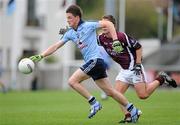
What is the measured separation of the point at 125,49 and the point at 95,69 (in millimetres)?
1090

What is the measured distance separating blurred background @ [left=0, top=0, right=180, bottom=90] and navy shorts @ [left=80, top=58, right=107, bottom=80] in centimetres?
2797

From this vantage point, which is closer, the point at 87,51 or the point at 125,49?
the point at 87,51

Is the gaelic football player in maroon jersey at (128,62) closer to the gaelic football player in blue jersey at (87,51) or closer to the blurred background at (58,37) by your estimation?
the gaelic football player in blue jersey at (87,51)

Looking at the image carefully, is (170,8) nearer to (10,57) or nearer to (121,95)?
(10,57)

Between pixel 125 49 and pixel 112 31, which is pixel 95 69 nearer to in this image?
pixel 112 31

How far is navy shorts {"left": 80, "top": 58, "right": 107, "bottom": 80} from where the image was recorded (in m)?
14.1

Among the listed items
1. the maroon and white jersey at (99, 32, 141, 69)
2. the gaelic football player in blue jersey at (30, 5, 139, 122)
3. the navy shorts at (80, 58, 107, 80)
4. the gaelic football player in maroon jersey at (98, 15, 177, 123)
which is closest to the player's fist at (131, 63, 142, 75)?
the gaelic football player in maroon jersey at (98, 15, 177, 123)

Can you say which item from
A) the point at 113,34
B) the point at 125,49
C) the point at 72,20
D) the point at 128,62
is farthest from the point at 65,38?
the point at 128,62

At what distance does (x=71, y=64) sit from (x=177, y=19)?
1353 cm

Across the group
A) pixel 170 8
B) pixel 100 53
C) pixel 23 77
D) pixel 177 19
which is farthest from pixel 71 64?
pixel 100 53

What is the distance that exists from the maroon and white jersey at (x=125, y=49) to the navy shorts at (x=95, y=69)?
0.73 m

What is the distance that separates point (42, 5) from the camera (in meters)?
64.5

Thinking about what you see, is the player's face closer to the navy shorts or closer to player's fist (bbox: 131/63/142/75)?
the navy shorts

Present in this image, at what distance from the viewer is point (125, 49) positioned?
14.8m
